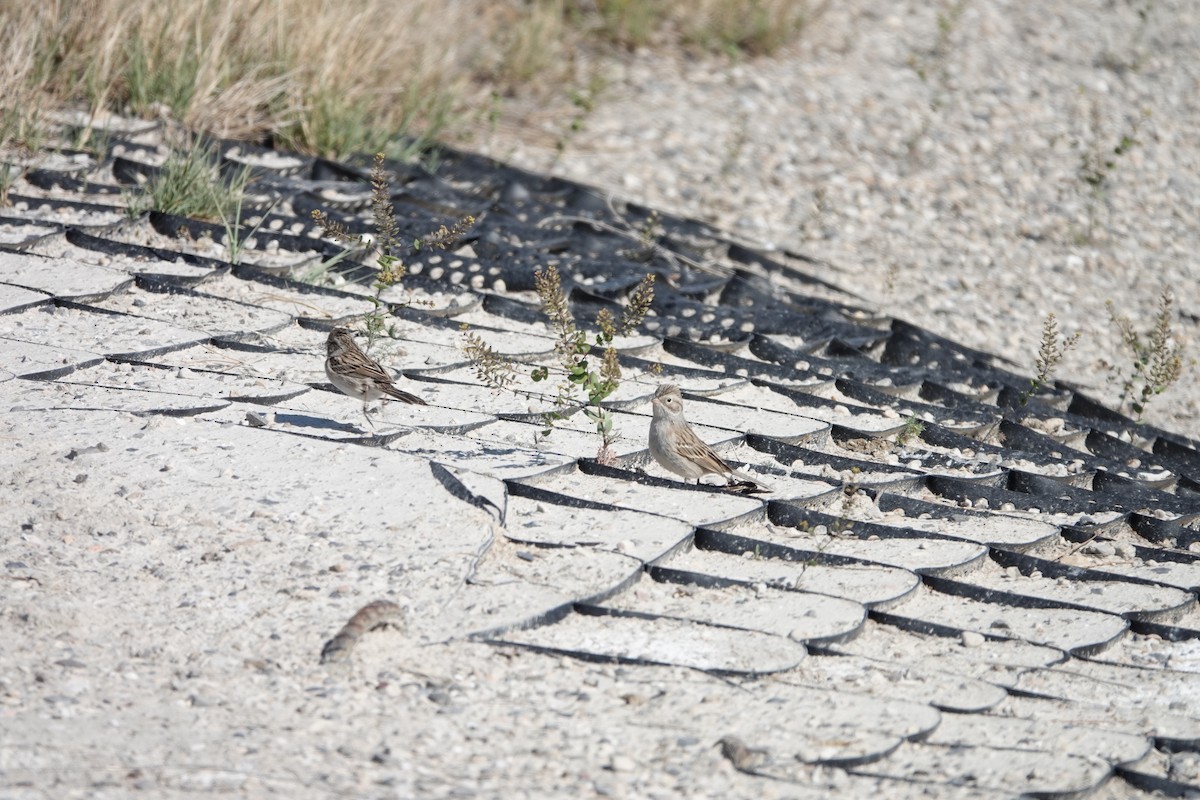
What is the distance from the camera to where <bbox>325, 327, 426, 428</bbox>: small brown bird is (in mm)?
4664

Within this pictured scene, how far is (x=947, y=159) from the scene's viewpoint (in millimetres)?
12000

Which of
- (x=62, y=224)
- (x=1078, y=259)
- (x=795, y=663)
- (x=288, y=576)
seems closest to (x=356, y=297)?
(x=62, y=224)

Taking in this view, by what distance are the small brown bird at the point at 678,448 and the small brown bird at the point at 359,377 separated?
2.74 ft

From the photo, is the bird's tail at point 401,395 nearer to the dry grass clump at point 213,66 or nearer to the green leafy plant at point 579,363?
the green leafy plant at point 579,363

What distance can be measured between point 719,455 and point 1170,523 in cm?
155

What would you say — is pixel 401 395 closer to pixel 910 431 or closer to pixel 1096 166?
pixel 910 431

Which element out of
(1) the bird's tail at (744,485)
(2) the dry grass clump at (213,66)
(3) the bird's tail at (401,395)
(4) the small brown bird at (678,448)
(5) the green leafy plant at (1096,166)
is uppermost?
(5) the green leafy plant at (1096,166)

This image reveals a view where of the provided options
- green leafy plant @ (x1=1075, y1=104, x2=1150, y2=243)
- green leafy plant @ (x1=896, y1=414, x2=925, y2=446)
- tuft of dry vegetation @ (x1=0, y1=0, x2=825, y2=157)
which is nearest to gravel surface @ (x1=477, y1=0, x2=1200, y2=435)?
green leafy plant @ (x1=1075, y1=104, x2=1150, y2=243)

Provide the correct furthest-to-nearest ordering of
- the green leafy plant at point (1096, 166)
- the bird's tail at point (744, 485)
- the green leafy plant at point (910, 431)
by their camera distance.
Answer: the green leafy plant at point (1096, 166), the green leafy plant at point (910, 431), the bird's tail at point (744, 485)

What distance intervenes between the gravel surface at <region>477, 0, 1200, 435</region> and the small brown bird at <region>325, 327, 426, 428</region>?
193 inches

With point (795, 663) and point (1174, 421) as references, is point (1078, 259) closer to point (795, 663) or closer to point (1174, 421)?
point (1174, 421)

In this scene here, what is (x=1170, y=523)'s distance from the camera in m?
4.82

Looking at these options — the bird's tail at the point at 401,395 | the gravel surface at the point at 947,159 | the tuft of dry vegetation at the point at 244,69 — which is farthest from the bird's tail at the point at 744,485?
the tuft of dry vegetation at the point at 244,69

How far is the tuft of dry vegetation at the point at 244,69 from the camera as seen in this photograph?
314 inches
